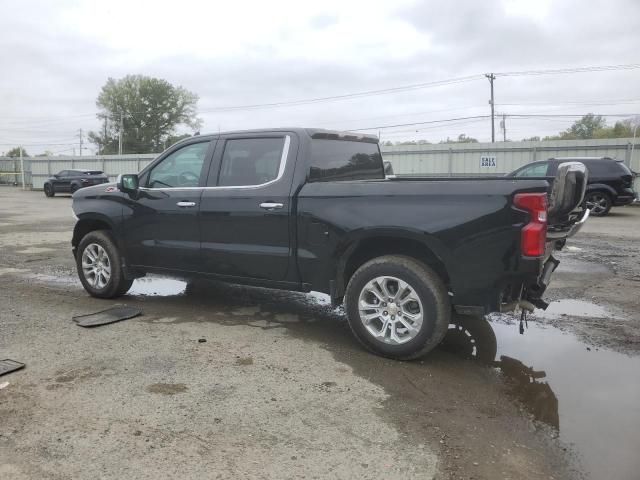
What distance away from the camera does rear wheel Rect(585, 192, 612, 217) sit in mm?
15220

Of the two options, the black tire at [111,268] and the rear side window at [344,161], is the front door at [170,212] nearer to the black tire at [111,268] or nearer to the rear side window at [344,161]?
the black tire at [111,268]

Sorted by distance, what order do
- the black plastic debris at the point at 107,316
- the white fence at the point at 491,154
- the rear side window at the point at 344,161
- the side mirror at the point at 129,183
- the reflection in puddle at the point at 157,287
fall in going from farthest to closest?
the white fence at the point at 491,154 → the reflection in puddle at the point at 157,287 → the side mirror at the point at 129,183 → the black plastic debris at the point at 107,316 → the rear side window at the point at 344,161

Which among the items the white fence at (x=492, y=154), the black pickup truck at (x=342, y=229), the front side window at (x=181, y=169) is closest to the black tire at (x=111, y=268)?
the black pickup truck at (x=342, y=229)

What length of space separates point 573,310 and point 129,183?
16.3 ft

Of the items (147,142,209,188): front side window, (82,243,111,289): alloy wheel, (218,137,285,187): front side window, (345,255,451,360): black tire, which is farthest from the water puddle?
(82,243,111,289): alloy wheel

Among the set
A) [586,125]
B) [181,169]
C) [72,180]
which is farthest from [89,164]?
[586,125]

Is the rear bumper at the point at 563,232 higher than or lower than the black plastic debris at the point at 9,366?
higher

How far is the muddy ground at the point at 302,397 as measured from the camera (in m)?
2.84

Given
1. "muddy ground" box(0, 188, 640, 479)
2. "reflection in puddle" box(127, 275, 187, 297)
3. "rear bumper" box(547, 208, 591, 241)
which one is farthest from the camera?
"reflection in puddle" box(127, 275, 187, 297)

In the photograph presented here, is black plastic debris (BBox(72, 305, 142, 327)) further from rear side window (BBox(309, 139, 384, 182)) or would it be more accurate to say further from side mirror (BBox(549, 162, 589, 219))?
side mirror (BBox(549, 162, 589, 219))

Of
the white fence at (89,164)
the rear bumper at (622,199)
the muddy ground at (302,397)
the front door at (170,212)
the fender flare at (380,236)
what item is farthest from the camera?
the white fence at (89,164)

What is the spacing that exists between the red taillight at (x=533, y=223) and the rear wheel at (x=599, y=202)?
1300 centimetres

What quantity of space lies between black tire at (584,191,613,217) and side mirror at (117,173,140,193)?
44.0ft

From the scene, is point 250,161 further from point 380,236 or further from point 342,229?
point 380,236
